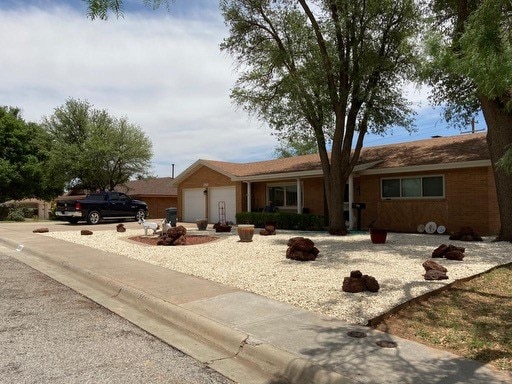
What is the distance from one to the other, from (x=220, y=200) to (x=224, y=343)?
2209cm

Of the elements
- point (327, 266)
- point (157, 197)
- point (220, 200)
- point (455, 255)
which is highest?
point (157, 197)

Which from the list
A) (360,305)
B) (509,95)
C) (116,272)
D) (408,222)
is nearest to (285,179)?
(408,222)

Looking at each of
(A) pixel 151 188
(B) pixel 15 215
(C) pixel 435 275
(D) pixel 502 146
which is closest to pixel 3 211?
(B) pixel 15 215

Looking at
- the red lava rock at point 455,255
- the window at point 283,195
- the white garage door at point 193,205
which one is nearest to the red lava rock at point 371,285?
the red lava rock at point 455,255

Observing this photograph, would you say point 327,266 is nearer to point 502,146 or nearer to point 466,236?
point 466,236

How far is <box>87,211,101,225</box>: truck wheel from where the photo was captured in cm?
2539

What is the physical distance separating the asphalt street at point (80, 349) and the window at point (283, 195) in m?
17.1

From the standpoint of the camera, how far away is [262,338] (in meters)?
5.03

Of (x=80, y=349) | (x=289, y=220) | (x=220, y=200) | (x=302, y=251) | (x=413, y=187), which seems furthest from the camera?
(x=220, y=200)

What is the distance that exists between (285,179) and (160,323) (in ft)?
56.9

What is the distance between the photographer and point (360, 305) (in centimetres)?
634

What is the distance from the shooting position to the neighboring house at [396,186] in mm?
16375

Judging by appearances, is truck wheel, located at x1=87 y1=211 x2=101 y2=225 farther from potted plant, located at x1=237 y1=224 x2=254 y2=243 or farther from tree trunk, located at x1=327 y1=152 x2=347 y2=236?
tree trunk, located at x1=327 y1=152 x2=347 y2=236

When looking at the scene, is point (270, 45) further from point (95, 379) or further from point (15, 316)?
point (95, 379)
